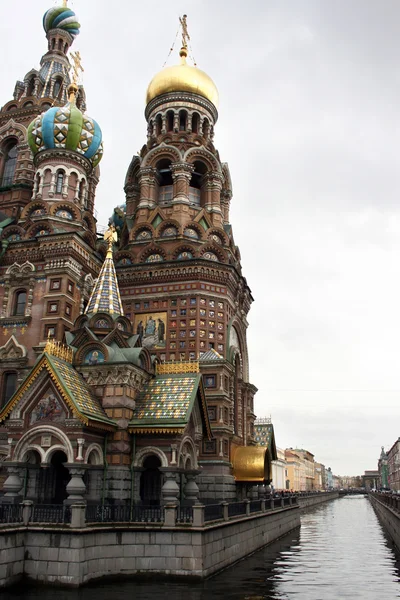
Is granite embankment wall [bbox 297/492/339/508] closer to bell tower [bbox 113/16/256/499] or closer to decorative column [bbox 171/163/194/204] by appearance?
bell tower [bbox 113/16/256/499]

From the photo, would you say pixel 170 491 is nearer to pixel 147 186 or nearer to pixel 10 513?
pixel 10 513

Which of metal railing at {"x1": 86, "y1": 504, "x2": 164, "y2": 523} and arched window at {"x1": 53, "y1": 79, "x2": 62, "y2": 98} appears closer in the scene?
metal railing at {"x1": 86, "y1": 504, "x2": 164, "y2": 523}

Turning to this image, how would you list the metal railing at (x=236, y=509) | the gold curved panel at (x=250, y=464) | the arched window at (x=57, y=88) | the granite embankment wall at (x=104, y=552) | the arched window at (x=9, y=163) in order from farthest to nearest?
the arched window at (x=57, y=88) → the arched window at (x=9, y=163) → the gold curved panel at (x=250, y=464) → the metal railing at (x=236, y=509) → the granite embankment wall at (x=104, y=552)

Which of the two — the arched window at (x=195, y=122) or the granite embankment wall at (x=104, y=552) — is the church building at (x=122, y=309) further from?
the granite embankment wall at (x=104, y=552)

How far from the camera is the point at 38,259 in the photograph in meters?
28.6

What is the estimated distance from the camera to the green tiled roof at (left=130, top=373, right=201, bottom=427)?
18.5 metres

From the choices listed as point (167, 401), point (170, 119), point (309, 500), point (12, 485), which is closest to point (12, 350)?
point (167, 401)

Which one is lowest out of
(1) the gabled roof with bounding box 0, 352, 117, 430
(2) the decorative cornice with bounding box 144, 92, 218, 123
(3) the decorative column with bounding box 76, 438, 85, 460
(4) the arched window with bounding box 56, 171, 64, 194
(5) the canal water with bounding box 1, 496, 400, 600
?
(5) the canal water with bounding box 1, 496, 400, 600

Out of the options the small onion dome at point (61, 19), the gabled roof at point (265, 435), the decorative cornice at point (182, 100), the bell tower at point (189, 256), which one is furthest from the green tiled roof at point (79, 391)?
the small onion dome at point (61, 19)

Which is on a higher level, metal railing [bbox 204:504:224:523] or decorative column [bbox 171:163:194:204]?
decorative column [bbox 171:163:194:204]

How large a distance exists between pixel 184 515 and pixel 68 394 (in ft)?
15.5

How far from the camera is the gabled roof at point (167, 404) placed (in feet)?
60.2

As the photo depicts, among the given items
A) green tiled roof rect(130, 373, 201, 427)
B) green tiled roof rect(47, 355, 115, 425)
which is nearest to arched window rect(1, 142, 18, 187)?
green tiled roof rect(47, 355, 115, 425)

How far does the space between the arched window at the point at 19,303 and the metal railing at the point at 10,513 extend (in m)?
14.4
